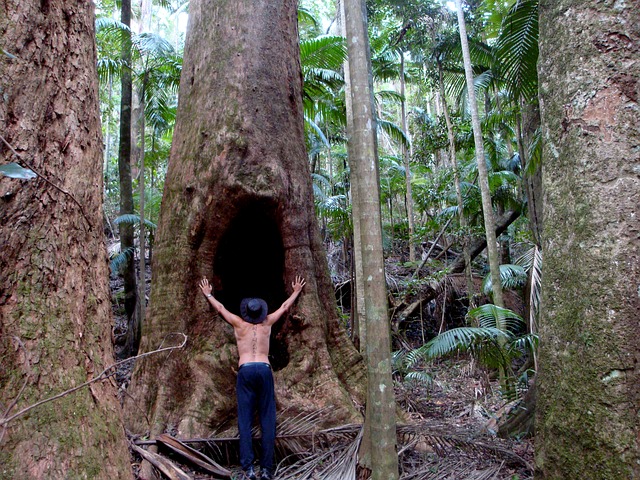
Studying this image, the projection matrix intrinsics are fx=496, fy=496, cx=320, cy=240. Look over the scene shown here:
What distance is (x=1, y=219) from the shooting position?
5.98ft

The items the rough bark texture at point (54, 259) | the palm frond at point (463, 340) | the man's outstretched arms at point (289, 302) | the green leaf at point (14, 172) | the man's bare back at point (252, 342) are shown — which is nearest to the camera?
the green leaf at point (14, 172)

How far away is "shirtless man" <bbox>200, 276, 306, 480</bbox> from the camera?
414 centimetres

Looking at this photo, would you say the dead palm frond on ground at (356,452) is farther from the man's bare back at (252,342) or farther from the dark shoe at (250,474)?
the man's bare back at (252,342)

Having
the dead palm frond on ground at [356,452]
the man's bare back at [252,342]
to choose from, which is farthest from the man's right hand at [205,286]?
the dead palm frond on ground at [356,452]

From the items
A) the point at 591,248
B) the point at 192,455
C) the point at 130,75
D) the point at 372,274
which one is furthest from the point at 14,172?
the point at 130,75

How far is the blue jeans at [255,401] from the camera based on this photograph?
13.8 feet

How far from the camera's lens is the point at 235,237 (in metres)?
5.25

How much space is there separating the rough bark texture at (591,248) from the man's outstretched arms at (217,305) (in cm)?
285

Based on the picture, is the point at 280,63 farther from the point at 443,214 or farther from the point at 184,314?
the point at 443,214

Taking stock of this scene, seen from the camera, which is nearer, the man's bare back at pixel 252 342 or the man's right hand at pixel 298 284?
the man's bare back at pixel 252 342

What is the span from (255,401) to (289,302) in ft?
3.32

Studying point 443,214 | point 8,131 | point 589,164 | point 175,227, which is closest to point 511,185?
point 443,214

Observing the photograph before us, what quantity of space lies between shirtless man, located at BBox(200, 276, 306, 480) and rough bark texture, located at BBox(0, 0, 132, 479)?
2256 millimetres

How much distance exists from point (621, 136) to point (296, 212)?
333 cm
